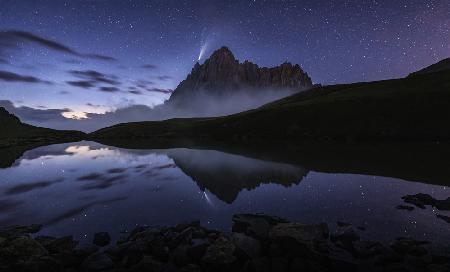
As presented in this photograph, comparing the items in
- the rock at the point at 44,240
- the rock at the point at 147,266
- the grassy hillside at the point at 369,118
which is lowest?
the rock at the point at 147,266

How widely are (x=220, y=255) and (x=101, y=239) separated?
29.9 ft

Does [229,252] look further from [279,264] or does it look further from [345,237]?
[345,237]

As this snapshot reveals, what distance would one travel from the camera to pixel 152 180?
153ft

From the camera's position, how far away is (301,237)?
19.5 metres

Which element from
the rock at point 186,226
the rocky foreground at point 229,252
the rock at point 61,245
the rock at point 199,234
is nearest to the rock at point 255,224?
the rocky foreground at point 229,252

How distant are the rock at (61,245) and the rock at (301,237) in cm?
1314

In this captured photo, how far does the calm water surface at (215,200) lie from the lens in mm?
24359

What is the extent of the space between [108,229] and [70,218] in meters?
6.05

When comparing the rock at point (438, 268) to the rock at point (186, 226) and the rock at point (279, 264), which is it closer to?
the rock at point (279, 264)

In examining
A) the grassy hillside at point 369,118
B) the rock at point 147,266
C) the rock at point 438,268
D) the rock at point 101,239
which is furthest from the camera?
the grassy hillside at point 369,118

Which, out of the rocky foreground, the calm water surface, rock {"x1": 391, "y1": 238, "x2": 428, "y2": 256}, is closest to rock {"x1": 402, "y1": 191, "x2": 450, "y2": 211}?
the calm water surface

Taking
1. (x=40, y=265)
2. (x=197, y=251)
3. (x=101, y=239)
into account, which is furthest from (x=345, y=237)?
(x=40, y=265)

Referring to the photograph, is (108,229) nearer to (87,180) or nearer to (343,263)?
(343,263)

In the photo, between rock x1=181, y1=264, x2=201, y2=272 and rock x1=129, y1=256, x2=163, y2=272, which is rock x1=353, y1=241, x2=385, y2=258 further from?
rock x1=129, y1=256, x2=163, y2=272
